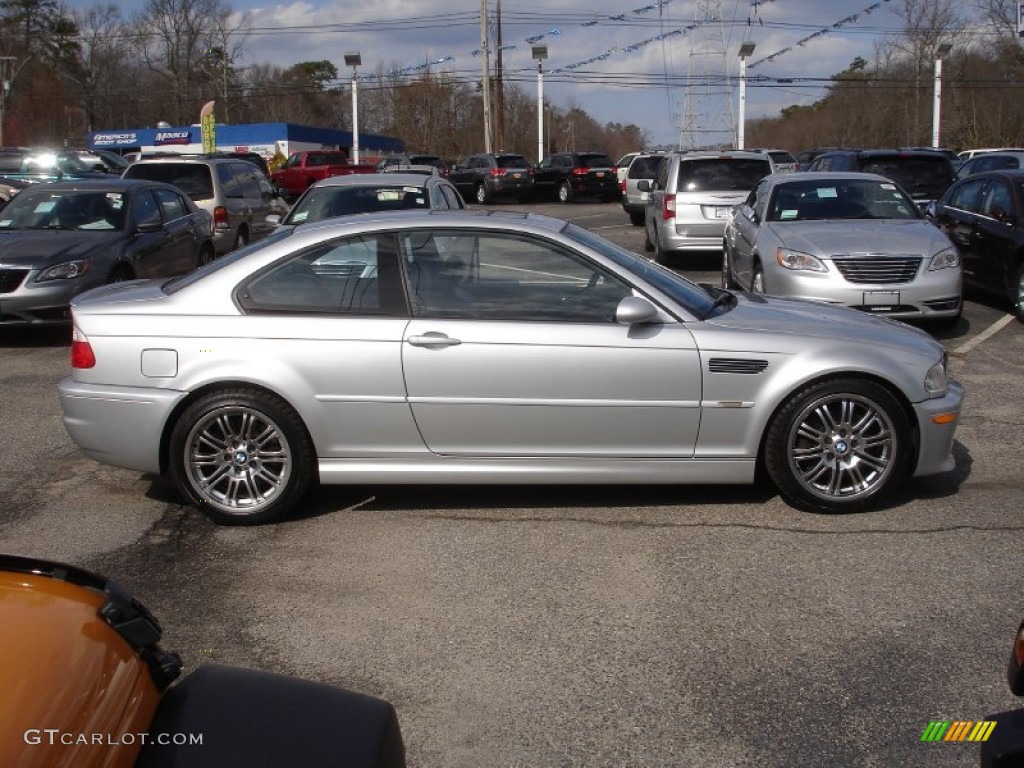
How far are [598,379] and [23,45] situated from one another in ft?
276

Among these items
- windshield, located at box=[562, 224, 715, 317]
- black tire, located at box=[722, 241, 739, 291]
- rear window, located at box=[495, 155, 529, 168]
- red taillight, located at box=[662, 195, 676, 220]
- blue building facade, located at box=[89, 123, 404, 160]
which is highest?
blue building facade, located at box=[89, 123, 404, 160]

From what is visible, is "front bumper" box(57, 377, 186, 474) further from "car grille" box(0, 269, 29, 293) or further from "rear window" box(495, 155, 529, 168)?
"rear window" box(495, 155, 529, 168)

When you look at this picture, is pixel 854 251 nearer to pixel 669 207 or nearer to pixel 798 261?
pixel 798 261

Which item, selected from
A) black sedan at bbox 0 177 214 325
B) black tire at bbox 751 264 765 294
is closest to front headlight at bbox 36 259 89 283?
black sedan at bbox 0 177 214 325

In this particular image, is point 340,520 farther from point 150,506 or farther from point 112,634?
point 112,634

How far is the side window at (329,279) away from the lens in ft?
18.2

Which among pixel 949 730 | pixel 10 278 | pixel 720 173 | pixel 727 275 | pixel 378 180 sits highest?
pixel 720 173

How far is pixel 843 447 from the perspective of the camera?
548 centimetres

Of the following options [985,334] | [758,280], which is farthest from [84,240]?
[985,334]

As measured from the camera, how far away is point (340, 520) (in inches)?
221

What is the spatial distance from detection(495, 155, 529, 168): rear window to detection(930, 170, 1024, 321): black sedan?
25.2 m

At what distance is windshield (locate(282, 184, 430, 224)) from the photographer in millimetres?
11422

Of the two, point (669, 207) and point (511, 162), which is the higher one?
point (511, 162)

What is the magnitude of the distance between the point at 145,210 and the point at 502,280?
8.20 metres
